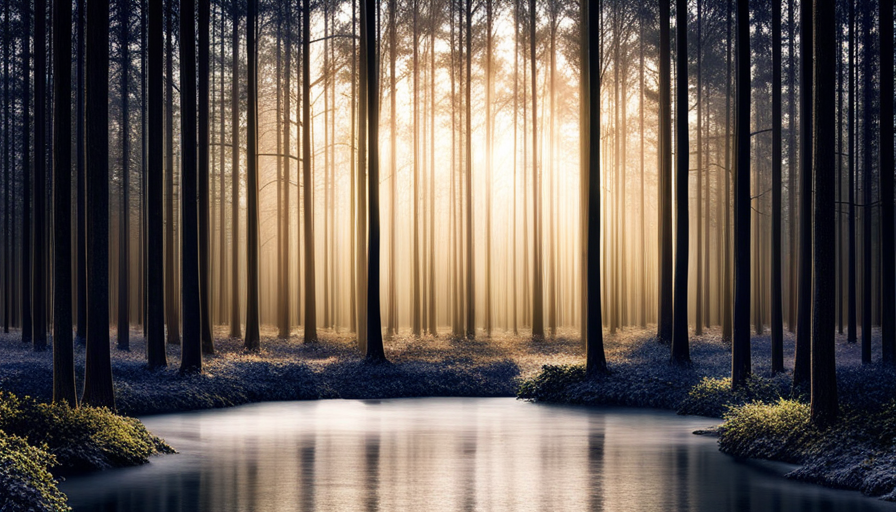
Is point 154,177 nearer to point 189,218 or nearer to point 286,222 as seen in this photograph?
point 189,218

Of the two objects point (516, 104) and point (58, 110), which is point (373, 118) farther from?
point (516, 104)

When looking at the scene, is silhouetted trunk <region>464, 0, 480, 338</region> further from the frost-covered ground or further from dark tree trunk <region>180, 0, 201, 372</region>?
dark tree trunk <region>180, 0, 201, 372</region>

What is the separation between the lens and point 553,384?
2411 cm

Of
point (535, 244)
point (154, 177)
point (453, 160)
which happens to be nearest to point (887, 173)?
point (535, 244)

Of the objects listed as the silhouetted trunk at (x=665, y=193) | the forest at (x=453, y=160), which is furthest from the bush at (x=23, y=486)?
the silhouetted trunk at (x=665, y=193)

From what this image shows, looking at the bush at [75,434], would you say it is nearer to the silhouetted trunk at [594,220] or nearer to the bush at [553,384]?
the bush at [553,384]

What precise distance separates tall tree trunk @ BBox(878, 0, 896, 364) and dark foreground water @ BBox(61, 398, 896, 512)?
29.2 feet

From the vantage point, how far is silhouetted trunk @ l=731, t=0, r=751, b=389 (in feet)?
65.5

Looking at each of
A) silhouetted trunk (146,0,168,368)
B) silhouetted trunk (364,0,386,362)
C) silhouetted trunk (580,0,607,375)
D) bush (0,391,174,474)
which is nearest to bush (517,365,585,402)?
silhouetted trunk (580,0,607,375)

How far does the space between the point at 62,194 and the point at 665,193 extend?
19.1 meters

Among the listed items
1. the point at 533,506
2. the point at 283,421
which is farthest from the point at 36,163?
the point at 533,506

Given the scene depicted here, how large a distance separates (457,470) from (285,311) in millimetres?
25487

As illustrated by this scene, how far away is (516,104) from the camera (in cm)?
4081

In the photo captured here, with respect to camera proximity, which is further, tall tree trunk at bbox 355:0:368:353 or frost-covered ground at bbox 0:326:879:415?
tall tree trunk at bbox 355:0:368:353
